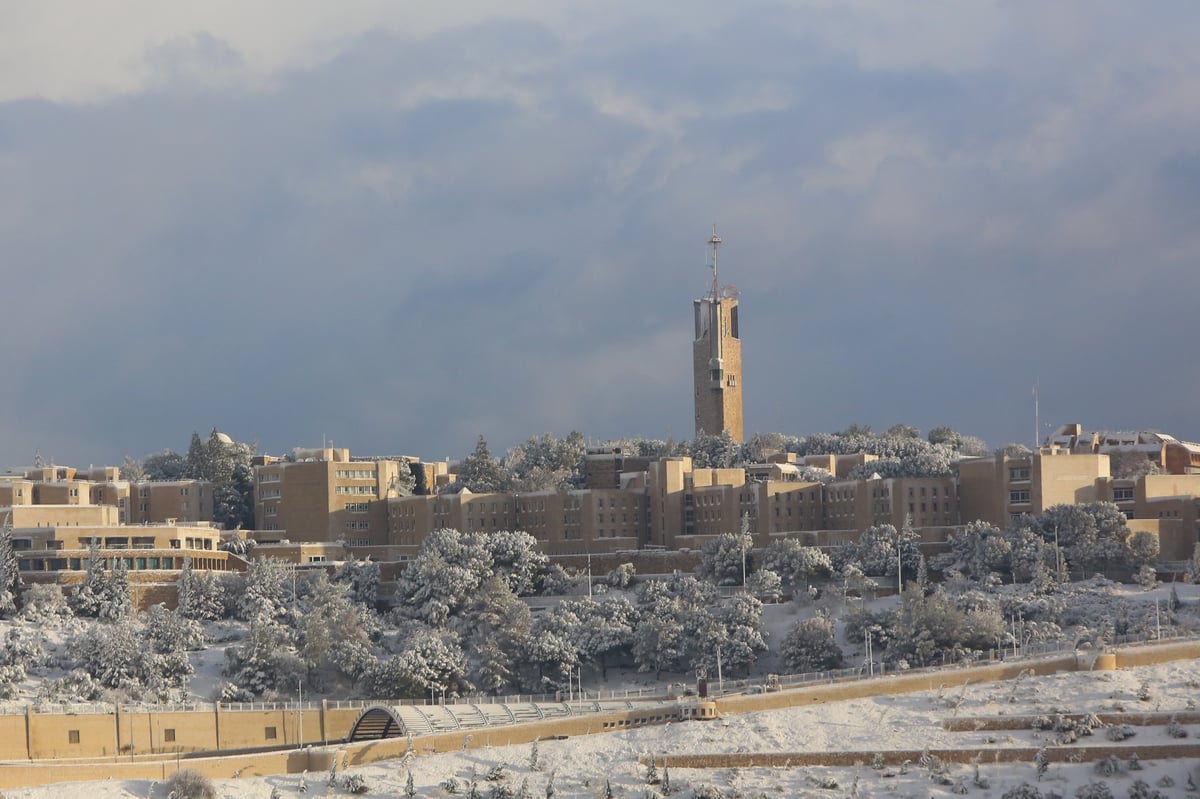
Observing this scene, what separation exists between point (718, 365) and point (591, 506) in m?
33.0

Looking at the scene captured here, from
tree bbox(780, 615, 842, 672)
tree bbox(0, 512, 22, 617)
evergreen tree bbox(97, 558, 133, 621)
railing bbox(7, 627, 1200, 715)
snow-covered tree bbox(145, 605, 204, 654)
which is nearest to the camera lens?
railing bbox(7, 627, 1200, 715)

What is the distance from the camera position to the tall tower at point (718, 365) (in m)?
179

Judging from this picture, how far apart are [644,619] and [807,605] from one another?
9.55 metres

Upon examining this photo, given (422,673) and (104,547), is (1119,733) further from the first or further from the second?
(104,547)

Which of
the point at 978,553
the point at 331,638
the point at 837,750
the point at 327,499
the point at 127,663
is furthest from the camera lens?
the point at 327,499

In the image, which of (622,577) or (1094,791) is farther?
(622,577)

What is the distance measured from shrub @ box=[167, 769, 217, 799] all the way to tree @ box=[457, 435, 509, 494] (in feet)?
221

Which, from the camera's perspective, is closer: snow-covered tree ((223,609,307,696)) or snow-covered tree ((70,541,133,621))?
snow-covered tree ((223,609,307,696))

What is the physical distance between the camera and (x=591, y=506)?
148m

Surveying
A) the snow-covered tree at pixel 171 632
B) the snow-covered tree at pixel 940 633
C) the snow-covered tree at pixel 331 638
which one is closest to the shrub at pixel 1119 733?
the snow-covered tree at pixel 940 633

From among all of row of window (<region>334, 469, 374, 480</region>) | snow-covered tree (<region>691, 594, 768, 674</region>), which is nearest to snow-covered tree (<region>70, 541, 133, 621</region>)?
row of window (<region>334, 469, 374, 480</region>)

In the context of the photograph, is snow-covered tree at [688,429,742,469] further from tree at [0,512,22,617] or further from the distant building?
tree at [0,512,22,617]

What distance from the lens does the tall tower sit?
179 meters

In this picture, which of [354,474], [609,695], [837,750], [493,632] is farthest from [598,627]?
[837,750]
